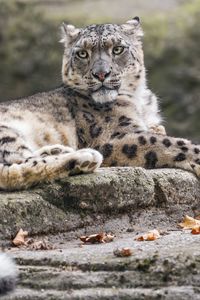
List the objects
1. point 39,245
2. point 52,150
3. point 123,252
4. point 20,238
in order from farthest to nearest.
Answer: point 52,150 < point 20,238 < point 39,245 < point 123,252

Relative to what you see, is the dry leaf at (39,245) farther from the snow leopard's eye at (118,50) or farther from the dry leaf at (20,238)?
the snow leopard's eye at (118,50)

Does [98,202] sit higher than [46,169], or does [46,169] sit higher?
[46,169]

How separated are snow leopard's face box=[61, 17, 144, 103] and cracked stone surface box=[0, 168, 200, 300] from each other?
4.07ft

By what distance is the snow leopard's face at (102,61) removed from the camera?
316 inches

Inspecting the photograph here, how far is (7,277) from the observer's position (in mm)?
5012

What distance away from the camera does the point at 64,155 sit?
6.70 m

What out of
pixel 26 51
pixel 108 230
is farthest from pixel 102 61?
pixel 26 51

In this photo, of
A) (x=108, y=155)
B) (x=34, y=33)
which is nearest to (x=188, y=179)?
(x=108, y=155)

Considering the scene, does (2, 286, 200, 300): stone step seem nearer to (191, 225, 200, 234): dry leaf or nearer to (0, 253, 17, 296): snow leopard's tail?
(0, 253, 17, 296): snow leopard's tail

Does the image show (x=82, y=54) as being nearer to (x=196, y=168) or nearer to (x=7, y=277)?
(x=196, y=168)

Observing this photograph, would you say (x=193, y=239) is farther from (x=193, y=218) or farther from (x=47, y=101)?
(x=47, y=101)

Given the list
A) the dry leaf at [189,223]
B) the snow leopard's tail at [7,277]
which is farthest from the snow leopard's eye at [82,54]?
the snow leopard's tail at [7,277]

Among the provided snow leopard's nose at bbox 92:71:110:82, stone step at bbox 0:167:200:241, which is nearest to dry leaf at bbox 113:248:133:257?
stone step at bbox 0:167:200:241

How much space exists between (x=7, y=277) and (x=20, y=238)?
955mm
